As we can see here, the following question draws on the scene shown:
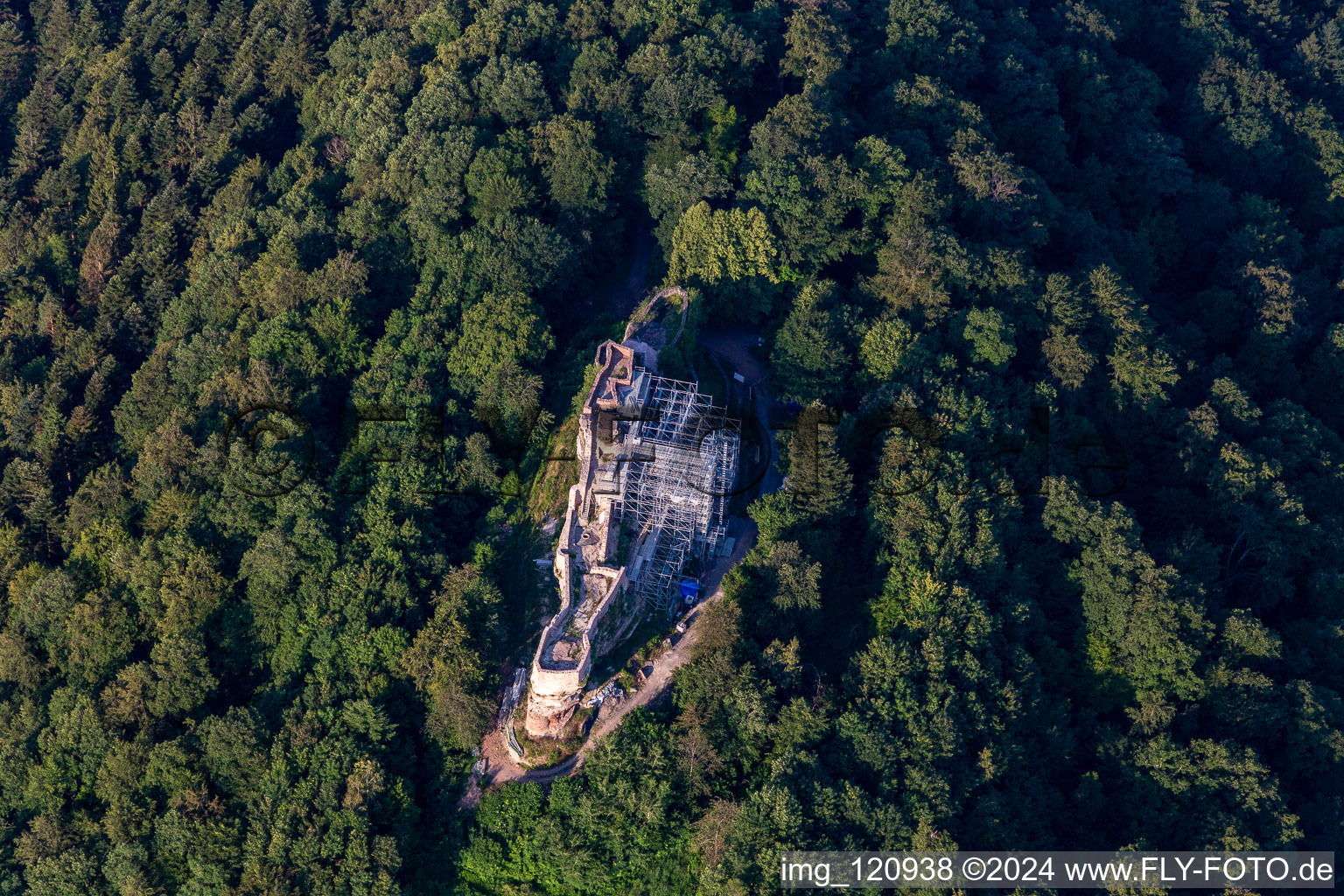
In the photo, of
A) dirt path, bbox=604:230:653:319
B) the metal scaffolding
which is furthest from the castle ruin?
dirt path, bbox=604:230:653:319

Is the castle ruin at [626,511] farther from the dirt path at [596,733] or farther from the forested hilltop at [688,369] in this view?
the forested hilltop at [688,369]

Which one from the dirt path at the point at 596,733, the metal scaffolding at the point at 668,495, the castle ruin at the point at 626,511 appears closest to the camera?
the castle ruin at the point at 626,511

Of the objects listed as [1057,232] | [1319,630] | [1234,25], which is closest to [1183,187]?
[1057,232]

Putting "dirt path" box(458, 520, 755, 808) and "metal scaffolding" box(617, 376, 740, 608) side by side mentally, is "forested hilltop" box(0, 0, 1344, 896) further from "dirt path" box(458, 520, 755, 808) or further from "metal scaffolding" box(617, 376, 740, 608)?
"metal scaffolding" box(617, 376, 740, 608)

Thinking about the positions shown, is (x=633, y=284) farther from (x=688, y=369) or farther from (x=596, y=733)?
(x=596, y=733)

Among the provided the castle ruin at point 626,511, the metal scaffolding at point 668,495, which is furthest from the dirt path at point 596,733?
the metal scaffolding at point 668,495

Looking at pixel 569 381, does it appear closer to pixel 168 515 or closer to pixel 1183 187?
pixel 168 515
